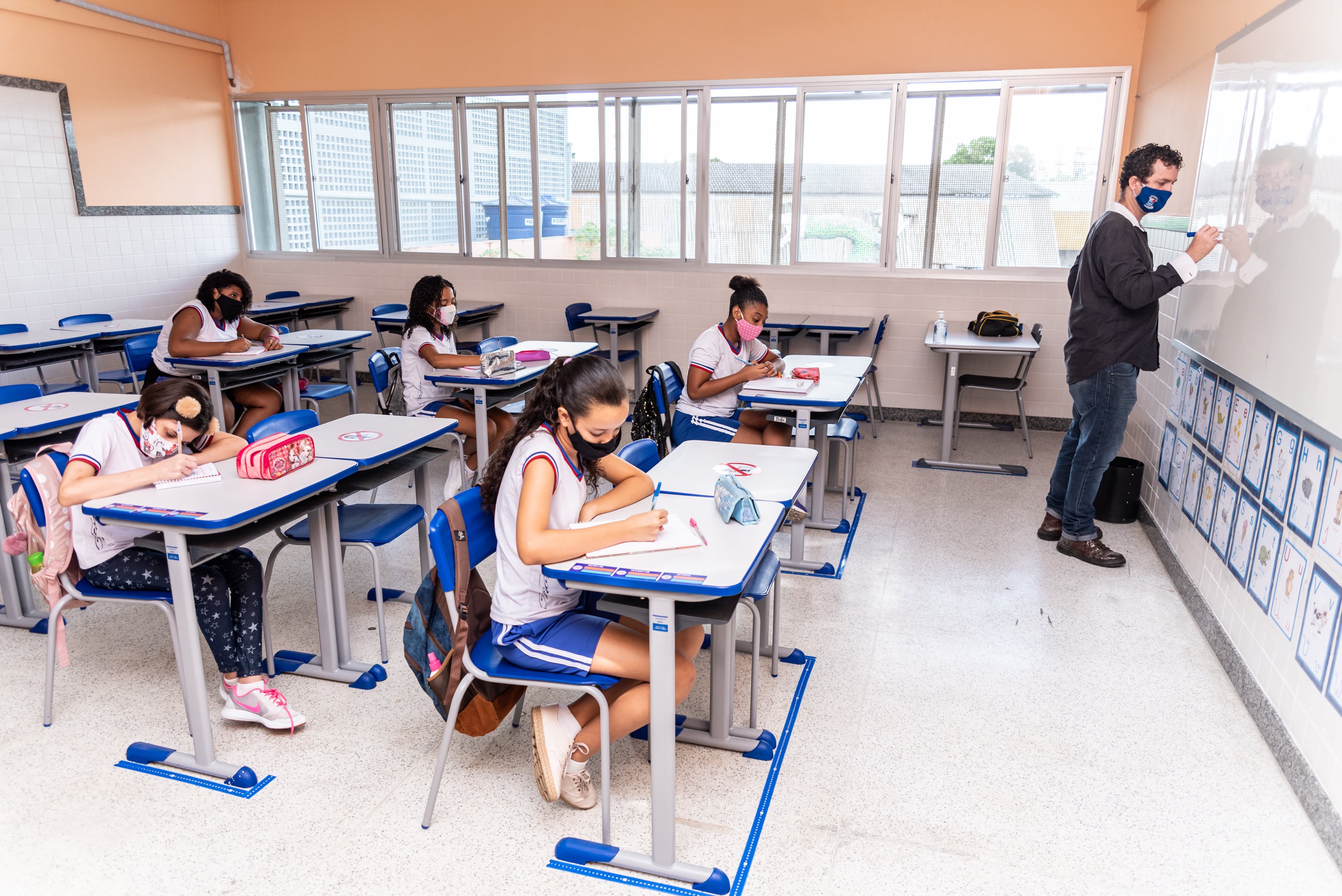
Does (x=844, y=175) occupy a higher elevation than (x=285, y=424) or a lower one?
higher

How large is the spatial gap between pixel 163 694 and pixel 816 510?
3019mm

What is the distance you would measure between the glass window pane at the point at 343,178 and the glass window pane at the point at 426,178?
11.5 inches

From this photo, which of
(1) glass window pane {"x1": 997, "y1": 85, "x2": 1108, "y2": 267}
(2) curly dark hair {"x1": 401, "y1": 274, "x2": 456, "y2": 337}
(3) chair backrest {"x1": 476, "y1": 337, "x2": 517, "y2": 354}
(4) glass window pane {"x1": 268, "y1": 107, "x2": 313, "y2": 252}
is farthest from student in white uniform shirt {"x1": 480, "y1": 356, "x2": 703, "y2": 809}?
(4) glass window pane {"x1": 268, "y1": 107, "x2": 313, "y2": 252}

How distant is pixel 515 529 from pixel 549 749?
60cm

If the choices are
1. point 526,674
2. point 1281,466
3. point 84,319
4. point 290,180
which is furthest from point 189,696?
point 290,180

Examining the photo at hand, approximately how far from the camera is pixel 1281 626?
2.79 meters

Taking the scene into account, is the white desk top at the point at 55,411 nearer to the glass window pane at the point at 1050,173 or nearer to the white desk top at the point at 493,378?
the white desk top at the point at 493,378

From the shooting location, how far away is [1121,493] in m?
4.74

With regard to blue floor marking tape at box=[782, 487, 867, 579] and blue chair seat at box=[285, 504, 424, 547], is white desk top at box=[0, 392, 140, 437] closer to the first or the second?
blue chair seat at box=[285, 504, 424, 547]

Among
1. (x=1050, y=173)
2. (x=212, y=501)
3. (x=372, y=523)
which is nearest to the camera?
(x=212, y=501)

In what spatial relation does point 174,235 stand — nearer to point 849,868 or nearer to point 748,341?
point 748,341

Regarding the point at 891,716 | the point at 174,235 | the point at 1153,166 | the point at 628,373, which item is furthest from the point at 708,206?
the point at 891,716

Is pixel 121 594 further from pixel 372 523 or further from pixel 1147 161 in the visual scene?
pixel 1147 161

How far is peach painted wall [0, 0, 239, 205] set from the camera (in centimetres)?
682
